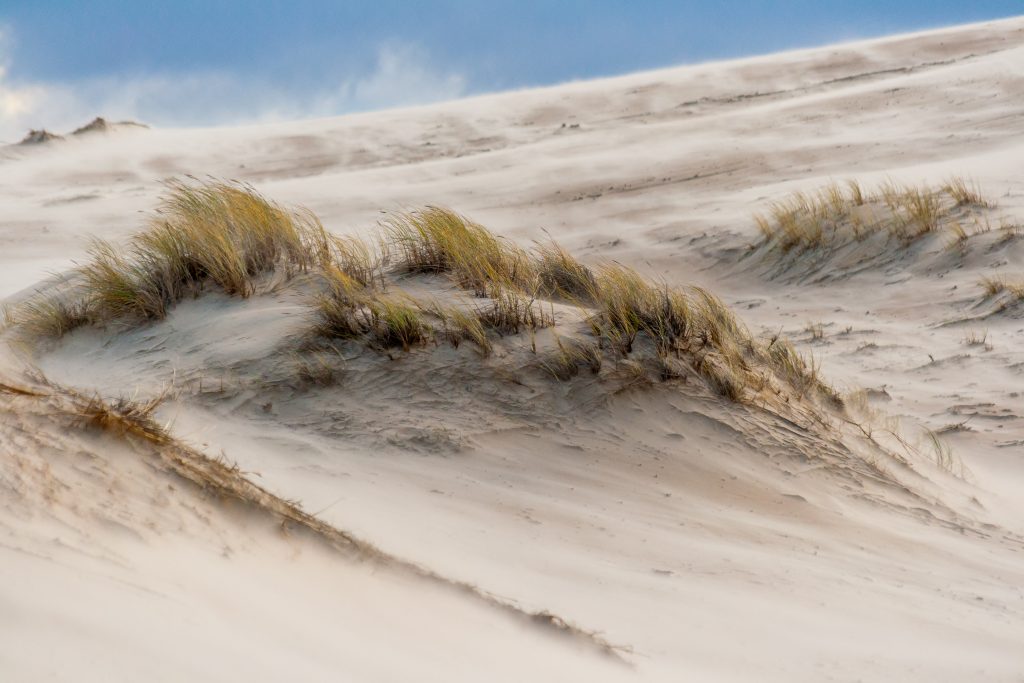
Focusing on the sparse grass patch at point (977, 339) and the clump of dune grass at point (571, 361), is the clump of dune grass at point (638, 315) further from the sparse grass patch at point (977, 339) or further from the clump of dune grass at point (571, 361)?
the sparse grass patch at point (977, 339)

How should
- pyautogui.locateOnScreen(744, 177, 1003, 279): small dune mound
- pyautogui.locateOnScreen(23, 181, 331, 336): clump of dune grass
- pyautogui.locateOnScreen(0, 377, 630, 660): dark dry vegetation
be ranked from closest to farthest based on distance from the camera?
1. pyautogui.locateOnScreen(0, 377, 630, 660): dark dry vegetation
2. pyautogui.locateOnScreen(23, 181, 331, 336): clump of dune grass
3. pyautogui.locateOnScreen(744, 177, 1003, 279): small dune mound

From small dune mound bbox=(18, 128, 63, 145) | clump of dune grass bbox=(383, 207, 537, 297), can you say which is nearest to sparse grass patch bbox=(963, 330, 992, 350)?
clump of dune grass bbox=(383, 207, 537, 297)

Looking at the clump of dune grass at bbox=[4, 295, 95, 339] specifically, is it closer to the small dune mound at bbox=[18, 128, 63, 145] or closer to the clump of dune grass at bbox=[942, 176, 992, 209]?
the clump of dune grass at bbox=[942, 176, 992, 209]

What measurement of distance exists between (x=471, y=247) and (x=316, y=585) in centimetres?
272

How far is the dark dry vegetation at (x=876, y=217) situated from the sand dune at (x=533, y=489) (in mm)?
96

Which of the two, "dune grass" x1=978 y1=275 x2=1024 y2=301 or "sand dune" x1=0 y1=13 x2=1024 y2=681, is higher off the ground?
"dune grass" x1=978 y1=275 x2=1024 y2=301

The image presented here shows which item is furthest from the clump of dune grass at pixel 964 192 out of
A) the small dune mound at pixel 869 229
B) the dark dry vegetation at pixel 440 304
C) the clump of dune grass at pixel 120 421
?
the clump of dune grass at pixel 120 421

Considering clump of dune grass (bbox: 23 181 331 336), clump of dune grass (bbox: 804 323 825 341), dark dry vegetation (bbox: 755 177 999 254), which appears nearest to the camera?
clump of dune grass (bbox: 23 181 331 336)

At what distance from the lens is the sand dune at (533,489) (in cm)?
222

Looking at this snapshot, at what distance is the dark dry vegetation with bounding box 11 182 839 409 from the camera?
4.23 m

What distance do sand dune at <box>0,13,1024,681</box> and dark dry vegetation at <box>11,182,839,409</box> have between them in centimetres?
4

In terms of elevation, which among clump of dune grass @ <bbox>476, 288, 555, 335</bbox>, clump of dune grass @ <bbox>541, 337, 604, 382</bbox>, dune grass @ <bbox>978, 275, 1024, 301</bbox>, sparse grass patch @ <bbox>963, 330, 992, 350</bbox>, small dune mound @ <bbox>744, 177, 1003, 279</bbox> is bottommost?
clump of dune grass @ <bbox>541, 337, 604, 382</bbox>

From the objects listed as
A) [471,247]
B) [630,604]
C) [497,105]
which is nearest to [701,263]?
[471,247]

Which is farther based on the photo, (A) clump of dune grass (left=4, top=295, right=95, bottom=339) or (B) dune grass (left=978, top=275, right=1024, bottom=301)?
(B) dune grass (left=978, top=275, right=1024, bottom=301)
